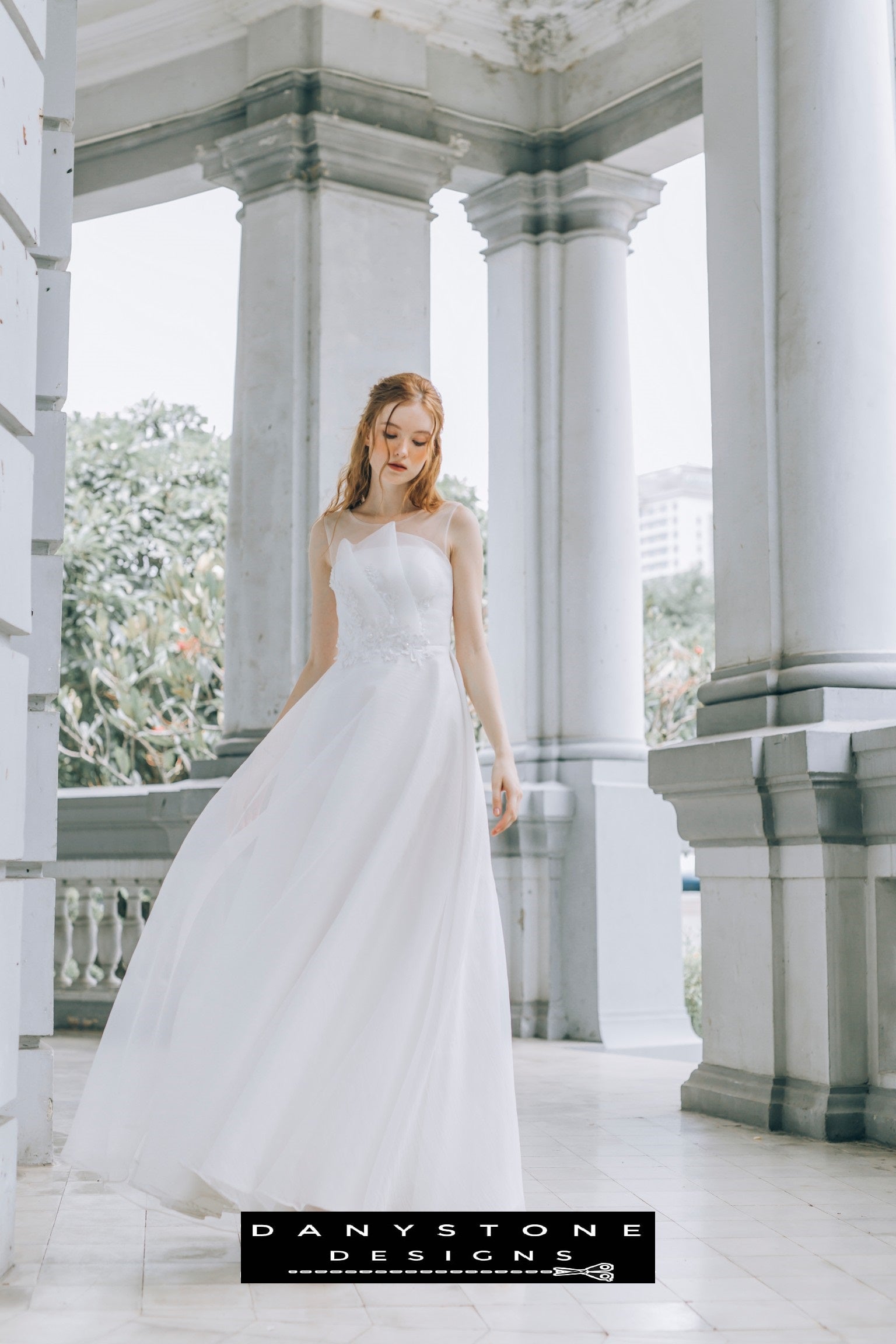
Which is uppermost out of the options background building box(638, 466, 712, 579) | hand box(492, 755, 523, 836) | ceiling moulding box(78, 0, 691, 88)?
background building box(638, 466, 712, 579)

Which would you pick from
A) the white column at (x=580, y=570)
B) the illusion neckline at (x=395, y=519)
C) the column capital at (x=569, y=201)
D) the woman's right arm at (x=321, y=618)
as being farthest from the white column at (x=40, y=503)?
the column capital at (x=569, y=201)

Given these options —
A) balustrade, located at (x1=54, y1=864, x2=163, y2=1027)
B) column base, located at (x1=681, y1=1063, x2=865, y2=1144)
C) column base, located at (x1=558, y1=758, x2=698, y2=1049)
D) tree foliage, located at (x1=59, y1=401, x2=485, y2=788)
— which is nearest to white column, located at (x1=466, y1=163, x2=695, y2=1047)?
column base, located at (x1=558, y1=758, x2=698, y2=1049)

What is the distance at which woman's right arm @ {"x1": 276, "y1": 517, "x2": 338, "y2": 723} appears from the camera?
4367 mm

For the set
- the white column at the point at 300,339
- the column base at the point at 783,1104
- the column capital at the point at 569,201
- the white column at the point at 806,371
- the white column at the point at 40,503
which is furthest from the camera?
the column capital at the point at 569,201

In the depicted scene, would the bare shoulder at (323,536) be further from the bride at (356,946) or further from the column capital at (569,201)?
the column capital at (569,201)

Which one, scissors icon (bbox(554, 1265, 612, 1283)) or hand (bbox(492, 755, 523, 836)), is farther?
hand (bbox(492, 755, 523, 836))

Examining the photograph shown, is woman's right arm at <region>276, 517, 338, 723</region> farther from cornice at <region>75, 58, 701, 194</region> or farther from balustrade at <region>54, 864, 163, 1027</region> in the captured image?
balustrade at <region>54, 864, 163, 1027</region>

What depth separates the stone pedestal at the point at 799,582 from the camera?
17.6ft

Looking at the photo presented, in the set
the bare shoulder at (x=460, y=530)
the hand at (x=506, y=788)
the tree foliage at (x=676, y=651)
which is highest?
the tree foliage at (x=676, y=651)

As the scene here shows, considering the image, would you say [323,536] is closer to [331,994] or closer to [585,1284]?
[331,994]

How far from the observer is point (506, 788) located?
3998 mm

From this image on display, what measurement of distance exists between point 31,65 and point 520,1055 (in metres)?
5.43

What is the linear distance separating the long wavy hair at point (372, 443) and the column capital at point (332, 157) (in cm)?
406

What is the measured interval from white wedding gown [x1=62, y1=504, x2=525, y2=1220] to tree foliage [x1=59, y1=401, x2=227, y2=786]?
1017cm
